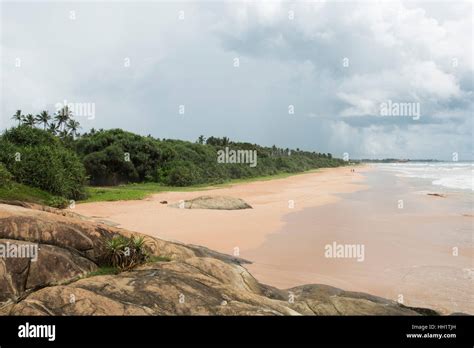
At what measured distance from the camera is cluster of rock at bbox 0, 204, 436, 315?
267 inches

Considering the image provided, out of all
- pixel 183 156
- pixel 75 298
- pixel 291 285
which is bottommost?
pixel 291 285

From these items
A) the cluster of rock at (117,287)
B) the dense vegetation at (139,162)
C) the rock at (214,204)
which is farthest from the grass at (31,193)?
the dense vegetation at (139,162)

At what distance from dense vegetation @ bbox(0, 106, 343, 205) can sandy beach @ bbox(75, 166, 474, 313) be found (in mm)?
3627

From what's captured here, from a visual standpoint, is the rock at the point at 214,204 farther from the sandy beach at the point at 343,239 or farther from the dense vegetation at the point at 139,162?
A: the dense vegetation at the point at 139,162

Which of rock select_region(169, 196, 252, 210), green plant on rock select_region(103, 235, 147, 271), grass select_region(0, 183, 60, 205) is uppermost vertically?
grass select_region(0, 183, 60, 205)

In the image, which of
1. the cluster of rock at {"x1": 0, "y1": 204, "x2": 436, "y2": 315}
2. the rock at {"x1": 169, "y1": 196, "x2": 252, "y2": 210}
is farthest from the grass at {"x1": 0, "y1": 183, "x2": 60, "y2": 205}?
the cluster of rock at {"x1": 0, "y1": 204, "x2": 436, "y2": 315}

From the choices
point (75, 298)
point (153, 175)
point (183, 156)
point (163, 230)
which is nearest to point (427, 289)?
point (75, 298)

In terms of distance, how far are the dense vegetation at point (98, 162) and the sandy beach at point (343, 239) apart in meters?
3.63

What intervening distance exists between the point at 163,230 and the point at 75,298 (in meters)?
11.2

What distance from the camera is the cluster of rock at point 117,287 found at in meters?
6.77

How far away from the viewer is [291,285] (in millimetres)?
10930

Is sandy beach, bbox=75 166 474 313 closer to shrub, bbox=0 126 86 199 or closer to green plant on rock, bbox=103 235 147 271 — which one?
shrub, bbox=0 126 86 199
